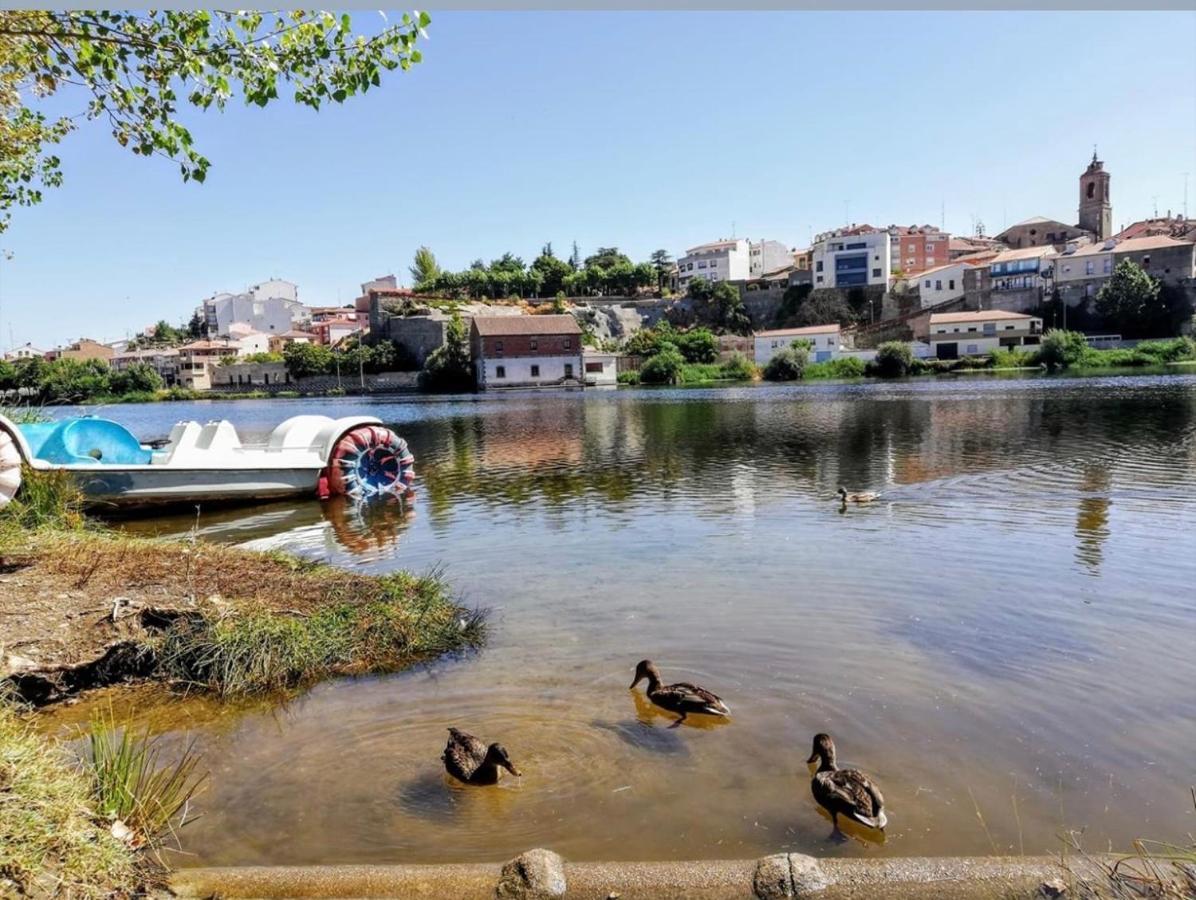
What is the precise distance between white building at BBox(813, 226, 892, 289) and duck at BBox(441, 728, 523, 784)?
106m

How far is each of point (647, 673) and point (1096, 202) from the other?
134 meters

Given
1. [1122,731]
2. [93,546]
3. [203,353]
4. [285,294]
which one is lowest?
[1122,731]

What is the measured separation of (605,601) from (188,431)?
12.7 meters

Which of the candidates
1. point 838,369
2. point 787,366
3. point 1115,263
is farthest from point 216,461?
point 1115,263

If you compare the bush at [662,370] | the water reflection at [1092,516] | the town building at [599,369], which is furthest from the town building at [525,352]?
the water reflection at [1092,516]

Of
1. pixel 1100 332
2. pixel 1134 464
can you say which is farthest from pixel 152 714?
pixel 1100 332

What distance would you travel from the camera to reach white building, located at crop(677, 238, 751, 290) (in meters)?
126

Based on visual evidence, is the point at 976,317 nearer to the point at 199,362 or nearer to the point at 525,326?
the point at 525,326

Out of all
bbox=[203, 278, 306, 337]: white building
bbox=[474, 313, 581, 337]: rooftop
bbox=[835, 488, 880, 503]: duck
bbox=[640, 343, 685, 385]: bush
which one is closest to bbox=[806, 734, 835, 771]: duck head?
bbox=[835, 488, 880, 503]: duck

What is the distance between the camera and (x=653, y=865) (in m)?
4.33

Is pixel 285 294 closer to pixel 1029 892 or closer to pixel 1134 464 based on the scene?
pixel 1134 464

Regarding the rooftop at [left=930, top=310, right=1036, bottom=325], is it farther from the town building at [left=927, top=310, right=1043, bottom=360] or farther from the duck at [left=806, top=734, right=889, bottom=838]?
the duck at [left=806, top=734, right=889, bottom=838]

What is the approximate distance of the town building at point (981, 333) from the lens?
8700cm

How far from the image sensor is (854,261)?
10550cm
